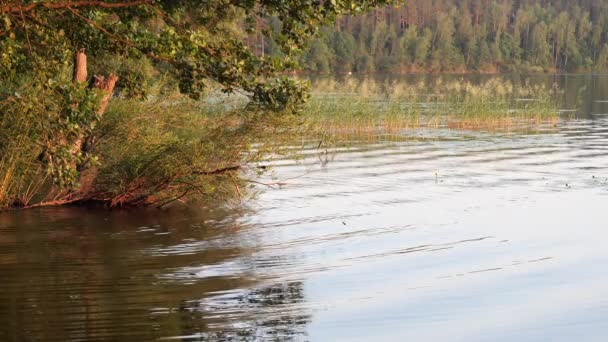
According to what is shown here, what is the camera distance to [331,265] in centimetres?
1438

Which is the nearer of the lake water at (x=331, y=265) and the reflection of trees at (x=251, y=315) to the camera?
the reflection of trees at (x=251, y=315)

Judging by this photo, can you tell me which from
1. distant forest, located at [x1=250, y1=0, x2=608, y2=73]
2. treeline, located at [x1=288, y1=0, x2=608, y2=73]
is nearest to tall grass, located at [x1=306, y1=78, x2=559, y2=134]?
distant forest, located at [x1=250, y1=0, x2=608, y2=73]

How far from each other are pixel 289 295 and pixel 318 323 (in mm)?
1356

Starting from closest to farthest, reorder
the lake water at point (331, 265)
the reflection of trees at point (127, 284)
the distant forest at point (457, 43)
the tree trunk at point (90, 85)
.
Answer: the reflection of trees at point (127, 284), the lake water at point (331, 265), the tree trunk at point (90, 85), the distant forest at point (457, 43)

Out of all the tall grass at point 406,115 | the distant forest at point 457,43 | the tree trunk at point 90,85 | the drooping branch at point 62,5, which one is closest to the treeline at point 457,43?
the distant forest at point 457,43

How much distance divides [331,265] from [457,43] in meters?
110

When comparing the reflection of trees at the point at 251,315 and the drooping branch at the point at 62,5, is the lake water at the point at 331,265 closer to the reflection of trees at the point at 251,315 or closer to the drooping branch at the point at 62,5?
the reflection of trees at the point at 251,315

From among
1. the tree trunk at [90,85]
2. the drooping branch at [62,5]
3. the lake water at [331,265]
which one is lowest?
the lake water at [331,265]

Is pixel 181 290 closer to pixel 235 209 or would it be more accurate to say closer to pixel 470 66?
pixel 235 209

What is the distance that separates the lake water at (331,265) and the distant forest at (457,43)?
76.9 meters

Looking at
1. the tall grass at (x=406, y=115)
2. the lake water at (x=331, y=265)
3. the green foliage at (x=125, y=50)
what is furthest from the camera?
the tall grass at (x=406, y=115)

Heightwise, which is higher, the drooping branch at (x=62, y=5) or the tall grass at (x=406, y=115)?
the drooping branch at (x=62, y=5)

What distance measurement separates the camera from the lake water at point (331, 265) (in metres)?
11.1

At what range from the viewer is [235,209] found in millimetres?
19797
